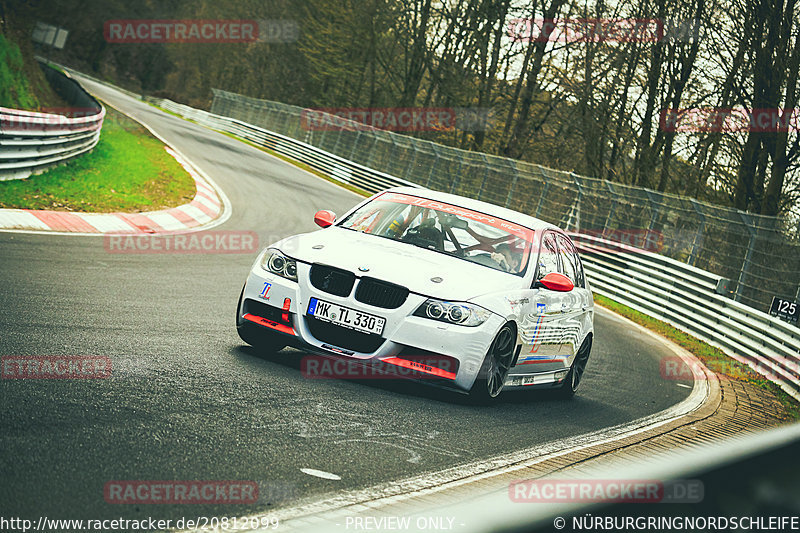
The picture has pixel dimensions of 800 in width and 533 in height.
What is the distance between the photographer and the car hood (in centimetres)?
700

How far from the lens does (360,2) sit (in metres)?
49.2

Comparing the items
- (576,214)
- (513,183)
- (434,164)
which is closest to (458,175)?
(434,164)

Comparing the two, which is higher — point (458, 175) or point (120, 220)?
point (458, 175)

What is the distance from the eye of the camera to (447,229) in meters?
8.35

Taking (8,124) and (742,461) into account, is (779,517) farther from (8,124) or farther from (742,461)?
(8,124)

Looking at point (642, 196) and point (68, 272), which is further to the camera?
point (642, 196)

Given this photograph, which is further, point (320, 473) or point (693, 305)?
point (693, 305)

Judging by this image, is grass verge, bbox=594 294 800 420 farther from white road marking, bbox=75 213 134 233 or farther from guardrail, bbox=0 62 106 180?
guardrail, bbox=0 62 106 180

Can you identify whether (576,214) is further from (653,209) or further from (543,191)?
(653,209)

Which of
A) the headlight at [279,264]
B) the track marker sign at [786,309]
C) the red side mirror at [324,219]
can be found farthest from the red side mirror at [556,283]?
the track marker sign at [786,309]

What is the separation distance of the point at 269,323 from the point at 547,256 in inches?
109

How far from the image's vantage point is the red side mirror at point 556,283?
25.3ft

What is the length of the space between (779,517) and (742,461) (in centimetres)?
8

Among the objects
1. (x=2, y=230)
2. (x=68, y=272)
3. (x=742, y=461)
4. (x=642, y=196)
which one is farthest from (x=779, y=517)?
(x=642, y=196)
